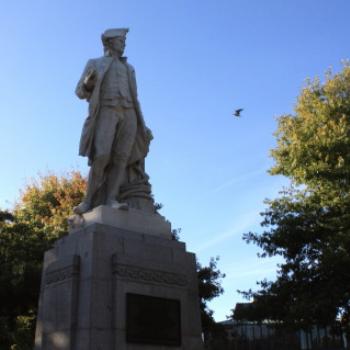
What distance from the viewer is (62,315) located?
7.95 m

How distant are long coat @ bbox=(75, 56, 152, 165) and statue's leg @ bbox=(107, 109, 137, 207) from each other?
0.79ft

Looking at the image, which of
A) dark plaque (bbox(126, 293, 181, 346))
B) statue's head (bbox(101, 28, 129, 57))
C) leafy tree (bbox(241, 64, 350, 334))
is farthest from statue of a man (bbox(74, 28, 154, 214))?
leafy tree (bbox(241, 64, 350, 334))

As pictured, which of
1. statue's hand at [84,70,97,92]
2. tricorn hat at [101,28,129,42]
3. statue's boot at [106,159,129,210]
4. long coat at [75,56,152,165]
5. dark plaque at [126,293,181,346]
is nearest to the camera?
dark plaque at [126,293,181,346]

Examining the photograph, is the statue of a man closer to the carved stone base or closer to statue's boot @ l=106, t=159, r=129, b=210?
statue's boot @ l=106, t=159, r=129, b=210

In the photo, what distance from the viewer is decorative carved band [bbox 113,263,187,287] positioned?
26.5 ft

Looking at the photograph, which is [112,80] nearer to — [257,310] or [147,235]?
[147,235]

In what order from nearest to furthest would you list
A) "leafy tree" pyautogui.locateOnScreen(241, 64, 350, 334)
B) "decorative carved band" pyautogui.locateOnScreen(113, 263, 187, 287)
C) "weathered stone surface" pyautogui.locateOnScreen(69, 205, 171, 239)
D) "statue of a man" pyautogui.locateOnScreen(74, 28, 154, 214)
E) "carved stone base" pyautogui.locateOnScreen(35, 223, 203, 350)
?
"carved stone base" pyautogui.locateOnScreen(35, 223, 203, 350) → "decorative carved band" pyautogui.locateOnScreen(113, 263, 187, 287) → "weathered stone surface" pyautogui.locateOnScreen(69, 205, 171, 239) → "statue of a man" pyautogui.locateOnScreen(74, 28, 154, 214) → "leafy tree" pyautogui.locateOnScreen(241, 64, 350, 334)

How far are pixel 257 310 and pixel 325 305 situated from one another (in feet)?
8.90

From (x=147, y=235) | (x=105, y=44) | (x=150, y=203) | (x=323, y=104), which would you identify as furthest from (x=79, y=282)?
(x=323, y=104)

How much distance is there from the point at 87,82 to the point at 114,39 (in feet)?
3.47

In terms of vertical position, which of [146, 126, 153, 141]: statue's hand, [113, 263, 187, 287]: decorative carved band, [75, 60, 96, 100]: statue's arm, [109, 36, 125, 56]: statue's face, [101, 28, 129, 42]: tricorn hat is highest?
[101, 28, 129, 42]: tricorn hat

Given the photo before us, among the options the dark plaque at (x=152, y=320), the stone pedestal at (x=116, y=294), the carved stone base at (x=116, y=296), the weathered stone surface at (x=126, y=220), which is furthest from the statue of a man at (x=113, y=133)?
the dark plaque at (x=152, y=320)

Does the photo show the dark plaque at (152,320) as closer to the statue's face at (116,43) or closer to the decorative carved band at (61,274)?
the decorative carved band at (61,274)

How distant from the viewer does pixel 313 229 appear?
59.5 feet
